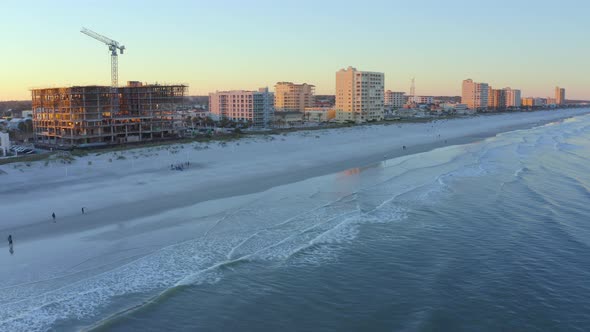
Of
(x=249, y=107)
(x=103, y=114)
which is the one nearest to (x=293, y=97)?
(x=249, y=107)

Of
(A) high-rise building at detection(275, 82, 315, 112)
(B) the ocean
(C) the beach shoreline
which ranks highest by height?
(A) high-rise building at detection(275, 82, 315, 112)

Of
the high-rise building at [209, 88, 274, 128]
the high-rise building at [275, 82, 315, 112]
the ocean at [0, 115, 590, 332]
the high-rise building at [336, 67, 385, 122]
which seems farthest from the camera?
the high-rise building at [275, 82, 315, 112]

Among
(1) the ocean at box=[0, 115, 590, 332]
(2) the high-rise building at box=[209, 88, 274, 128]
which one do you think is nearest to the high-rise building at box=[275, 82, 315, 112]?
(2) the high-rise building at box=[209, 88, 274, 128]

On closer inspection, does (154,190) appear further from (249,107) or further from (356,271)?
(249,107)

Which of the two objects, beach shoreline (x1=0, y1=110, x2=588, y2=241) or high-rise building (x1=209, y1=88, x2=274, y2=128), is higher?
high-rise building (x1=209, y1=88, x2=274, y2=128)

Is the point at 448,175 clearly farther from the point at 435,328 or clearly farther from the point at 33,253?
the point at 33,253

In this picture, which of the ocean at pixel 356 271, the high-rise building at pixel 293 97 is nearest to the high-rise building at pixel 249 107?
the high-rise building at pixel 293 97

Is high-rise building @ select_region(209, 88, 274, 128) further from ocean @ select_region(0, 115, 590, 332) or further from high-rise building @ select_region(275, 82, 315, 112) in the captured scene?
ocean @ select_region(0, 115, 590, 332)
